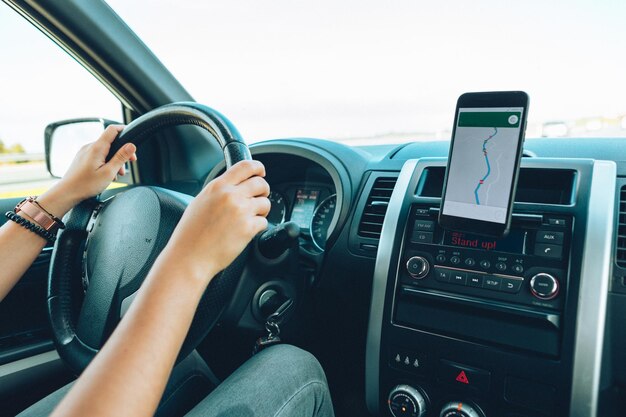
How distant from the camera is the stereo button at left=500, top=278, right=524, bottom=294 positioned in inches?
40.8

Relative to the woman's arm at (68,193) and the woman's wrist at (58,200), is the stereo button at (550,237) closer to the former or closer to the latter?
the woman's arm at (68,193)

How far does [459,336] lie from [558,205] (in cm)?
36

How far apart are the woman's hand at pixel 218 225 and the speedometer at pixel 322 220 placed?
87cm

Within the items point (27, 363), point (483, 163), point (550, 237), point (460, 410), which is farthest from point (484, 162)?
point (27, 363)

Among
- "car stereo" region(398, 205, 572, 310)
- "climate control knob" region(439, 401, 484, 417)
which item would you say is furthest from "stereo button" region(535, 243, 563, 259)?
"climate control knob" region(439, 401, 484, 417)

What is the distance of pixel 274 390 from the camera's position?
0.97m

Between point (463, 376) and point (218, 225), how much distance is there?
0.69 m

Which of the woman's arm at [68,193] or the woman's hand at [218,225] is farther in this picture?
the woman's arm at [68,193]

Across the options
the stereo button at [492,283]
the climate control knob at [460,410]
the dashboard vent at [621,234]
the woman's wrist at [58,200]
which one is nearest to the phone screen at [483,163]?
the stereo button at [492,283]

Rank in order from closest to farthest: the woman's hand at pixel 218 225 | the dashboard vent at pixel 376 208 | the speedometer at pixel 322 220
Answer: the woman's hand at pixel 218 225
the dashboard vent at pixel 376 208
the speedometer at pixel 322 220

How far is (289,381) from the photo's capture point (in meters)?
1.01

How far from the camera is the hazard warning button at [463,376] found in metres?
1.07

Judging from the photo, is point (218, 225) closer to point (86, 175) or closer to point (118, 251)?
point (118, 251)

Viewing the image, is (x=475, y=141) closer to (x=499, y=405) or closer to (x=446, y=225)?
(x=446, y=225)
